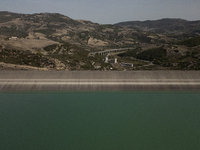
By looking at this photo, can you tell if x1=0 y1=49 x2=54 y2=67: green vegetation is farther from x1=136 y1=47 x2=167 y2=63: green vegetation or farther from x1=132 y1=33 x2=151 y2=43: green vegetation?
x1=132 y1=33 x2=151 y2=43: green vegetation

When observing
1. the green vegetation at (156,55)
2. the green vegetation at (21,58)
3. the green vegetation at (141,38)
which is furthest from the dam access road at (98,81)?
the green vegetation at (141,38)

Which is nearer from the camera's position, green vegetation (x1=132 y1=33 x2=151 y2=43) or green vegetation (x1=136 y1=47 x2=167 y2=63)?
green vegetation (x1=136 y1=47 x2=167 y2=63)

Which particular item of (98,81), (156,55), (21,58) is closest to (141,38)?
(156,55)

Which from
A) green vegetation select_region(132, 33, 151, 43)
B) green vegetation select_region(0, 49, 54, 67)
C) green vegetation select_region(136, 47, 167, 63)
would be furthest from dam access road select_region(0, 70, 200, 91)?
green vegetation select_region(132, 33, 151, 43)

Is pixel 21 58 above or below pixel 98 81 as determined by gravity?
above

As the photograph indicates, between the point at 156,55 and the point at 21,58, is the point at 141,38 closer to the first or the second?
the point at 156,55

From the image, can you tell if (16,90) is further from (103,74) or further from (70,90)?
(103,74)

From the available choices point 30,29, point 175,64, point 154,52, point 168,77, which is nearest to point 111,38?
point 30,29

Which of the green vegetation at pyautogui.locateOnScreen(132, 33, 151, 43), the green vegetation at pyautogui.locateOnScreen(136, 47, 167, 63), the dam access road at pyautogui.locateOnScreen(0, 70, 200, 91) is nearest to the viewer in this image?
the dam access road at pyautogui.locateOnScreen(0, 70, 200, 91)

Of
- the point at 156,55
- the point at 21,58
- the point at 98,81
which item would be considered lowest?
the point at 98,81

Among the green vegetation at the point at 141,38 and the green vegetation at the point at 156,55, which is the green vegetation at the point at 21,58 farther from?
the green vegetation at the point at 141,38
